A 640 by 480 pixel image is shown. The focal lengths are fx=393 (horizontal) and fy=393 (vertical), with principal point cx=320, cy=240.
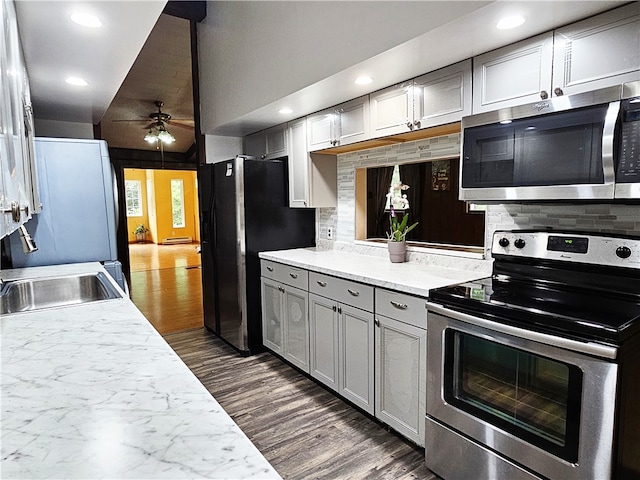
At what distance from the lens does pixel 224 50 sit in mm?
3561

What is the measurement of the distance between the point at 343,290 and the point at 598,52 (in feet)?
5.62

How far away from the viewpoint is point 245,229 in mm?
3375

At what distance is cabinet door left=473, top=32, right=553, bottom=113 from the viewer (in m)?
1.73

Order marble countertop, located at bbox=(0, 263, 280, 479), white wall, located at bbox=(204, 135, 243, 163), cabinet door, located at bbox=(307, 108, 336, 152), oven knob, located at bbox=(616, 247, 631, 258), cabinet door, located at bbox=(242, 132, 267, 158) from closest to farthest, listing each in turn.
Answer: marble countertop, located at bbox=(0, 263, 280, 479) < oven knob, located at bbox=(616, 247, 631, 258) < cabinet door, located at bbox=(307, 108, 336, 152) < cabinet door, located at bbox=(242, 132, 267, 158) < white wall, located at bbox=(204, 135, 243, 163)

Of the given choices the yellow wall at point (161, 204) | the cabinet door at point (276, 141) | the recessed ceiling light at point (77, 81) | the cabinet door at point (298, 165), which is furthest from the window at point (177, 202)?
the recessed ceiling light at point (77, 81)

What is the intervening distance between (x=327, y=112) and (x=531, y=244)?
5.82 feet

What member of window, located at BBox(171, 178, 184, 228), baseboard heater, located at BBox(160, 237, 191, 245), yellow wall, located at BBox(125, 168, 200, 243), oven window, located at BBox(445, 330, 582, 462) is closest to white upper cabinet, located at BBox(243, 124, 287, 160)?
oven window, located at BBox(445, 330, 582, 462)

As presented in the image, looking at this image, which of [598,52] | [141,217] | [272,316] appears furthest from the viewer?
[141,217]

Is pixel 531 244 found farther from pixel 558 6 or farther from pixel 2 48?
pixel 2 48

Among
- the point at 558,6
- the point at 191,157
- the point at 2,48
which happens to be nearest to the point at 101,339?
the point at 2,48

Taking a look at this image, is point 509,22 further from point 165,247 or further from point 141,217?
point 141,217

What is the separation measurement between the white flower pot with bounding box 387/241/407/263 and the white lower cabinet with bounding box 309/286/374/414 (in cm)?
54

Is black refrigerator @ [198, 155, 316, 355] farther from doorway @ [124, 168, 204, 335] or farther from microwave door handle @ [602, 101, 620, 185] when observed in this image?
microwave door handle @ [602, 101, 620, 185]

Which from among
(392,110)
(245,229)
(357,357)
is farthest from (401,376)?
(245,229)
